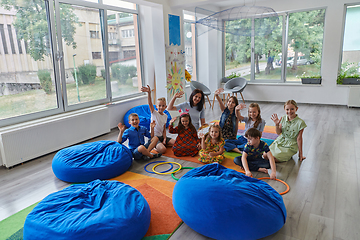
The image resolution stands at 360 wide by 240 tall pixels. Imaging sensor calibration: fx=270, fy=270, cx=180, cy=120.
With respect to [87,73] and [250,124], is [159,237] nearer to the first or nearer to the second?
[250,124]

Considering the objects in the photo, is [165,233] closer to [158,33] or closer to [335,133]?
[335,133]

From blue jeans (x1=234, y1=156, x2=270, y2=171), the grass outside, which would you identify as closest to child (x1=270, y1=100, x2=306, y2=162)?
blue jeans (x1=234, y1=156, x2=270, y2=171)

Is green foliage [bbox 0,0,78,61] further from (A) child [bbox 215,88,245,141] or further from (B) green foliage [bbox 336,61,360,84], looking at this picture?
(B) green foliage [bbox 336,61,360,84]

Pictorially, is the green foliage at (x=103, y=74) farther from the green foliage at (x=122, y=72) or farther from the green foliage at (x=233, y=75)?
the green foliage at (x=233, y=75)

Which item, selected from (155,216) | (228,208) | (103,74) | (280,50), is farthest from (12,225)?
(280,50)

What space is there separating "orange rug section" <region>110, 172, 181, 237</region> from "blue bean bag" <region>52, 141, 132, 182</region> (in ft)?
0.58

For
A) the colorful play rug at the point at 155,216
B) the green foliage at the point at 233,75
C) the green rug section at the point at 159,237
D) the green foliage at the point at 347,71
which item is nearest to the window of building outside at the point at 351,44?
the green foliage at the point at 347,71

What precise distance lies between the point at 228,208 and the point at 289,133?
6.97 feet

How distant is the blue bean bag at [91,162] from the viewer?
10.7 feet

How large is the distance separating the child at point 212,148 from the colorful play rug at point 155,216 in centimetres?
76

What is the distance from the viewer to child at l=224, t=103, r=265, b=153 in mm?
3967

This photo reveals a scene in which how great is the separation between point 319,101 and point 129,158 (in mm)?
6288

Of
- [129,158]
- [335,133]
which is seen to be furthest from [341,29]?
[129,158]

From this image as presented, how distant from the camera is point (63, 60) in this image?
15.9ft
